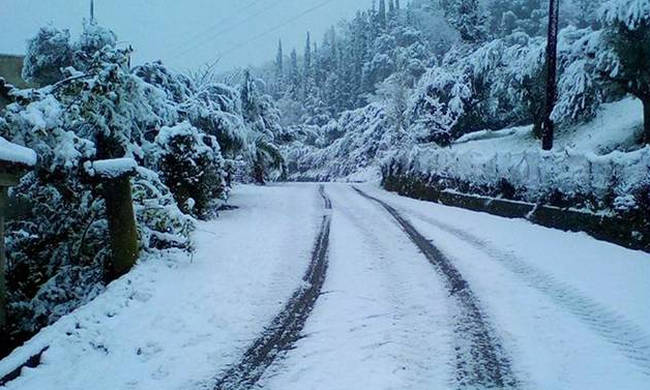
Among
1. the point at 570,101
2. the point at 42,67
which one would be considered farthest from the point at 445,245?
the point at 570,101

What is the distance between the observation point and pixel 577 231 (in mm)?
10602

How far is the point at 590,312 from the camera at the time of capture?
5629mm

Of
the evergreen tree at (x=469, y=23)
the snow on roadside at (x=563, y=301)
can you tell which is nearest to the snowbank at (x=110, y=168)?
the snow on roadside at (x=563, y=301)

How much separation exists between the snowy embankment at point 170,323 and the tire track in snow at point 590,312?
337cm

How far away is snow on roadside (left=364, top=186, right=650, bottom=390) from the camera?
4254 mm

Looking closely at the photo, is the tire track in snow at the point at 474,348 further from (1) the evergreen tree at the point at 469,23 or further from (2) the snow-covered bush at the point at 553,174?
(1) the evergreen tree at the point at 469,23

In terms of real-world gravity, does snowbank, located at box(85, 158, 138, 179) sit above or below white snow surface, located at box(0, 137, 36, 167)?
below

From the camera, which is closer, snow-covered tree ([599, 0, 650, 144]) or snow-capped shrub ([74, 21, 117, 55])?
snow-capped shrub ([74, 21, 117, 55])

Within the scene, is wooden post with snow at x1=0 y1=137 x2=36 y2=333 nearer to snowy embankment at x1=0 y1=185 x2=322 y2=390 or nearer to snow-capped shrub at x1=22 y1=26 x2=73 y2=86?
snowy embankment at x1=0 y1=185 x2=322 y2=390

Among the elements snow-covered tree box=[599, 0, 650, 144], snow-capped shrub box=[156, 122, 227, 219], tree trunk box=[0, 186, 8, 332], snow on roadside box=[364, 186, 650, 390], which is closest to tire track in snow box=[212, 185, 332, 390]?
snow on roadside box=[364, 186, 650, 390]

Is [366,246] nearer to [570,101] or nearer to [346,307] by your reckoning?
[346,307]

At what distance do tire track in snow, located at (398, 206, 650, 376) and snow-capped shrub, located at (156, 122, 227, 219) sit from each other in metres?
7.21

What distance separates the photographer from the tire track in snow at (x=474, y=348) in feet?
13.5

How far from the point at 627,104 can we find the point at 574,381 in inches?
920
